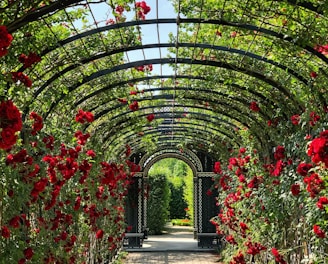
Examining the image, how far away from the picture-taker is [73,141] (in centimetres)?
577

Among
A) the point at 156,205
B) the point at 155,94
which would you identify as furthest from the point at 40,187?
the point at 156,205

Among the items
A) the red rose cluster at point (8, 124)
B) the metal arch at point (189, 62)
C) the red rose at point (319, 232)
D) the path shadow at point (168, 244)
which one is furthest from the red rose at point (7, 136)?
the path shadow at point (168, 244)

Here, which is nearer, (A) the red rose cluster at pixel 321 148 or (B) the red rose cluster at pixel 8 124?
(B) the red rose cluster at pixel 8 124

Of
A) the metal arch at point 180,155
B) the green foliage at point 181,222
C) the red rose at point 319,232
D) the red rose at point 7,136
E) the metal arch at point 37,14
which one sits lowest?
the green foliage at point 181,222

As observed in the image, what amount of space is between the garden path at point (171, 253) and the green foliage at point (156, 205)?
61.5 inches

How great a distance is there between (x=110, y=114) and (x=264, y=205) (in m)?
3.21

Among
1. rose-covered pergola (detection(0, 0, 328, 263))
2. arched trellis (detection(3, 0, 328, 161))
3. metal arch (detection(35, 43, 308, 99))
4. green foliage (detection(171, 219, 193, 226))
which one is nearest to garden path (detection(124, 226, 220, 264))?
rose-covered pergola (detection(0, 0, 328, 263))

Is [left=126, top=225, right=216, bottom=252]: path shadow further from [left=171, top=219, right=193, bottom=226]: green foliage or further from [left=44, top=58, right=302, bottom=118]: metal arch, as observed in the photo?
[left=44, top=58, right=302, bottom=118]: metal arch

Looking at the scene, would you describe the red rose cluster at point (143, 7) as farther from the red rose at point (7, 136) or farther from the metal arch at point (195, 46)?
the red rose at point (7, 136)

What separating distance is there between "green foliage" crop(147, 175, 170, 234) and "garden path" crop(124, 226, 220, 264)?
1562 millimetres

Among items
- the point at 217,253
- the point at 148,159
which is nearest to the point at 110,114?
the point at 217,253

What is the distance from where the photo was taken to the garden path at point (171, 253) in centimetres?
1111

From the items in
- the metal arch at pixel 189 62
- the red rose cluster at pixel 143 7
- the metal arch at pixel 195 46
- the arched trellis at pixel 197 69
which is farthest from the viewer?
the metal arch at pixel 189 62

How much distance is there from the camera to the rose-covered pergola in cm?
355
